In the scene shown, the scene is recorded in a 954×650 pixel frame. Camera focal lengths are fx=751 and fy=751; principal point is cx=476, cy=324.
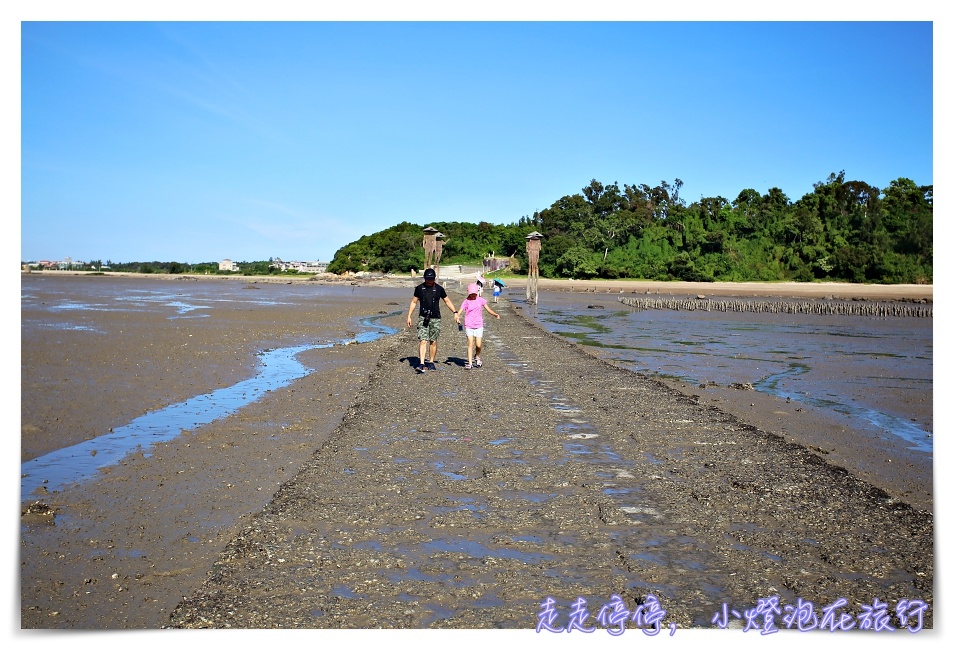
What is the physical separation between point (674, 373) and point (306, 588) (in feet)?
43.6

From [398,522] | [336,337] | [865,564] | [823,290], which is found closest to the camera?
[865,564]

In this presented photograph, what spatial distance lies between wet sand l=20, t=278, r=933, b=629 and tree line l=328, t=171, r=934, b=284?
211 feet

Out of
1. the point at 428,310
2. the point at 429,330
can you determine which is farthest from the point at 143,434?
the point at 429,330

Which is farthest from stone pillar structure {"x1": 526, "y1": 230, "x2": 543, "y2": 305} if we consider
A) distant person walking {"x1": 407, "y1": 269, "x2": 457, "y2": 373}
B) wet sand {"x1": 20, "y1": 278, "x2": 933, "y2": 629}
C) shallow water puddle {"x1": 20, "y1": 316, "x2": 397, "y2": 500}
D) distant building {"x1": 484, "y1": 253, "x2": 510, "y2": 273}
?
distant building {"x1": 484, "y1": 253, "x2": 510, "y2": 273}

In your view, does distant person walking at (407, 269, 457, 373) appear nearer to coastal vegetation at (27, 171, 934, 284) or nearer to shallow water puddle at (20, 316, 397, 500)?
shallow water puddle at (20, 316, 397, 500)

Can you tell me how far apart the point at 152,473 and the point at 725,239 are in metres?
78.5

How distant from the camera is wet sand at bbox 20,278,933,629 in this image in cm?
473

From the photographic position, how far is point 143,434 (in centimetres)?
948

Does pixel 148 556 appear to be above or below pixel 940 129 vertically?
below

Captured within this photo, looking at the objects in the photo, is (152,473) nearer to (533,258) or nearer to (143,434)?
(143,434)

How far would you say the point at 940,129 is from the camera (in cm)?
511

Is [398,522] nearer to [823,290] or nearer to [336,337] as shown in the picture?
[336,337]

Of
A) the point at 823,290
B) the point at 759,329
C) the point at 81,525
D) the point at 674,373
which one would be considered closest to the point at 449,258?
the point at 823,290

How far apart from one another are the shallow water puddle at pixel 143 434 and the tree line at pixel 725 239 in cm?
6738
